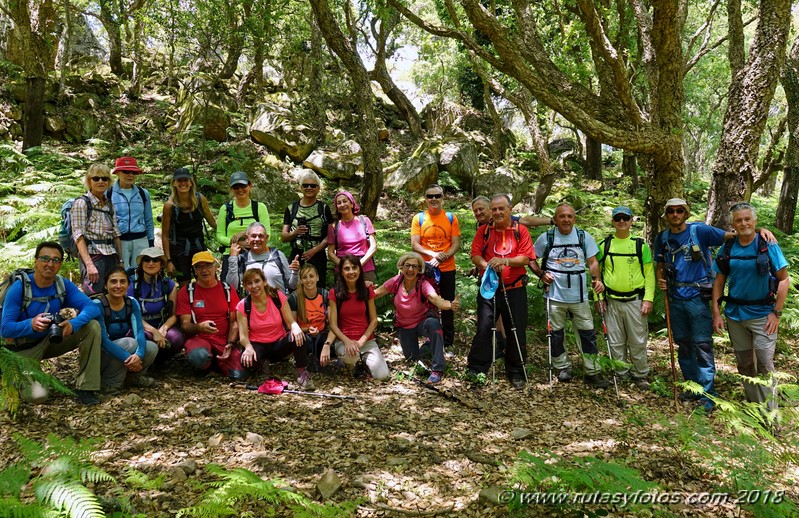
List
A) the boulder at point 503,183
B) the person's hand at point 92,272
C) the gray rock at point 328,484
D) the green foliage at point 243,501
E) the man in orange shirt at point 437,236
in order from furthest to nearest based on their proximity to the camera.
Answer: the boulder at point 503,183 → the man in orange shirt at point 437,236 → the person's hand at point 92,272 → the gray rock at point 328,484 → the green foliage at point 243,501

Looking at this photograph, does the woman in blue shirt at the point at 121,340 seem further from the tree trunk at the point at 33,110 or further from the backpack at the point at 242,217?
the tree trunk at the point at 33,110

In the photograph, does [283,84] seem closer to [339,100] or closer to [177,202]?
[339,100]

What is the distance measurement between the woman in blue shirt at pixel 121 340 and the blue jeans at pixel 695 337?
19.2ft

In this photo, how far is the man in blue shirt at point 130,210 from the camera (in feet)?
18.1

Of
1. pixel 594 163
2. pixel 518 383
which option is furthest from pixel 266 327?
pixel 594 163

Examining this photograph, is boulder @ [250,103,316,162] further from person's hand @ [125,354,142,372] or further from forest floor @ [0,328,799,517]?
person's hand @ [125,354,142,372]

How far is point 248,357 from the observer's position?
17.8 feet

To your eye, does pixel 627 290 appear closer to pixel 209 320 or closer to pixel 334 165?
pixel 209 320

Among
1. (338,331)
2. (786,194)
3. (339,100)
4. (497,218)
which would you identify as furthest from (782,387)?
(339,100)

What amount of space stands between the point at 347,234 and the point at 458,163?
37.3ft

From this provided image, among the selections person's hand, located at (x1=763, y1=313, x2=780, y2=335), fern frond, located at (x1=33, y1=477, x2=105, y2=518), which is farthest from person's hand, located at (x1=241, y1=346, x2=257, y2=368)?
person's hand, located at (x1=763, y1=313, x2=780, y2=335)

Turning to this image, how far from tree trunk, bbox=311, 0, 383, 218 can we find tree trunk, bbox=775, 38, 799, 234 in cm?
899

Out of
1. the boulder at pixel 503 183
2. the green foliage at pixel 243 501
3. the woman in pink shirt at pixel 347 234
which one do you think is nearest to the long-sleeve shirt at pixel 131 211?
the woman in pink shirt at pixel 347 234

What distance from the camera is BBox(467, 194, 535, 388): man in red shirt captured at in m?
5.92
